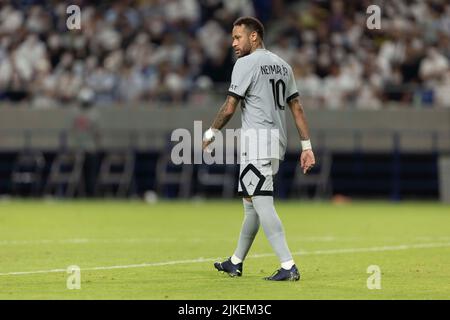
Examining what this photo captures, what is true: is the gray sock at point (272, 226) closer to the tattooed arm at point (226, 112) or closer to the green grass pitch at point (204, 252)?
the green grass pitch at point (204, 252)

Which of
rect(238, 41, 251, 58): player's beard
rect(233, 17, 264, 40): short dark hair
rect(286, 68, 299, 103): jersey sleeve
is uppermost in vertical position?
rect(233, 17, 264, 40): short dark hair

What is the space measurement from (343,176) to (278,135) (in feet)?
59.7

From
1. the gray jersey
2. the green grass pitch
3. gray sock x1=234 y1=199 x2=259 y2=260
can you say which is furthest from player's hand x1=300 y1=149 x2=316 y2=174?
the green grass pitch

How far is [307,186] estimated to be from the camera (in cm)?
2956

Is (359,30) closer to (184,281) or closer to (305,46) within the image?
(305,46)

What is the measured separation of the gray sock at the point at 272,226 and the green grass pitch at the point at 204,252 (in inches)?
13.0

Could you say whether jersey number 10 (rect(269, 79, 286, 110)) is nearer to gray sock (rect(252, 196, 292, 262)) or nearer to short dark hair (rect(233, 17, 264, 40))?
short dark hair (rect(233, 17, 264, 40))

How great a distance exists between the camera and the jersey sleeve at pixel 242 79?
1085 cm

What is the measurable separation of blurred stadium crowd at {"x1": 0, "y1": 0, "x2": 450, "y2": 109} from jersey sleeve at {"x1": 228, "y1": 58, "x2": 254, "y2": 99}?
1723 cm

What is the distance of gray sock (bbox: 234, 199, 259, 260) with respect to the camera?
36.7 ft

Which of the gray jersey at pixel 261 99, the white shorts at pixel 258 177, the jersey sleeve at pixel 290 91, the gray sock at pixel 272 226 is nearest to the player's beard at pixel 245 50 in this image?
the gray jersey at pixel 261 99

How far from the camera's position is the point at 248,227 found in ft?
36.8

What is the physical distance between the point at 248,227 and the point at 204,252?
10.4ft

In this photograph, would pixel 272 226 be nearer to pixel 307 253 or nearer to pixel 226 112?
pixel 226 112
